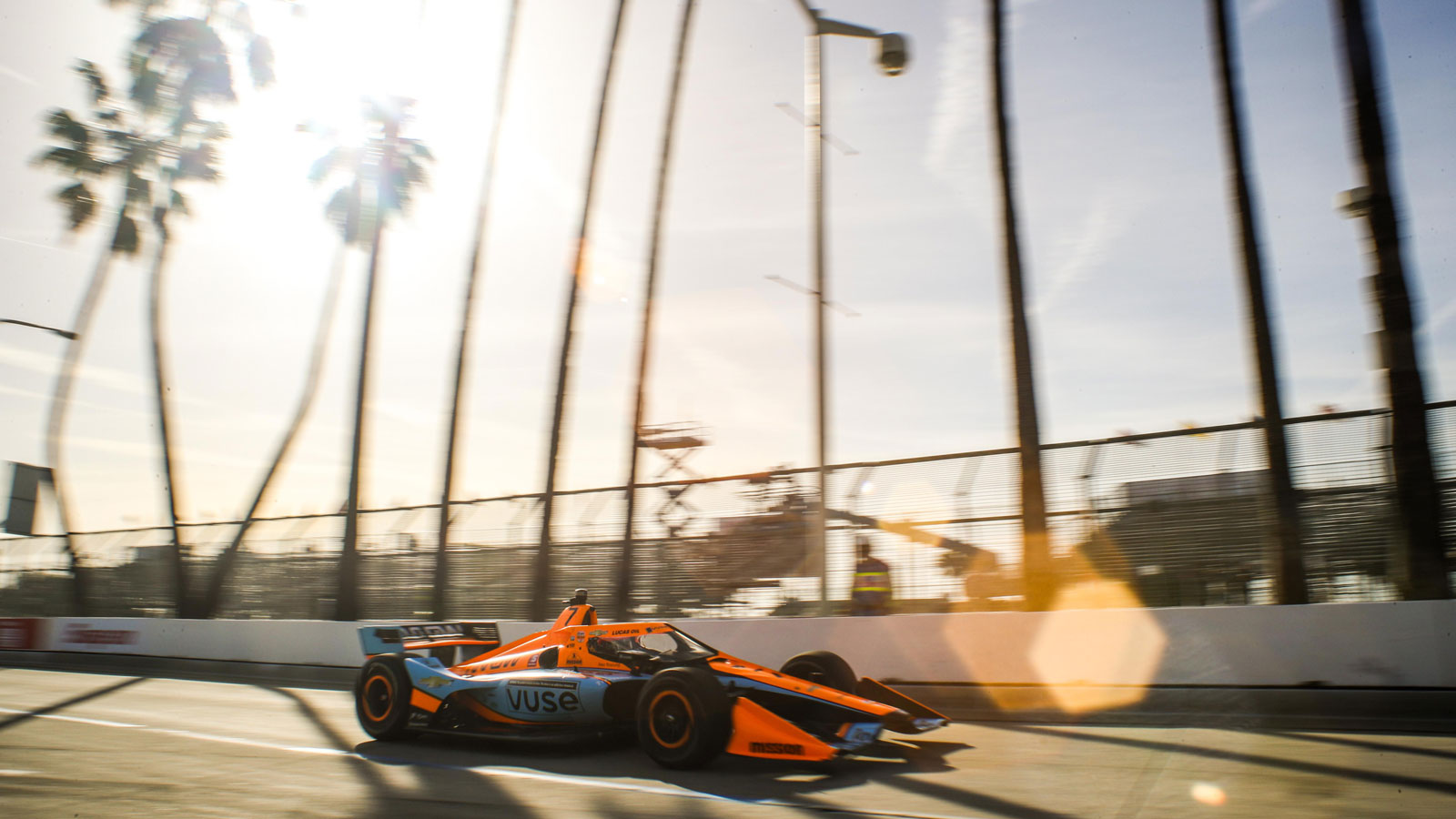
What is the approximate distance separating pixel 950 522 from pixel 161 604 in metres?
19.8

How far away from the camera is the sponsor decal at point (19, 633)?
22406 mm

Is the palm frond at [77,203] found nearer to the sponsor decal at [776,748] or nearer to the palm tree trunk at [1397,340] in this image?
the sponsor decal at [776,748]

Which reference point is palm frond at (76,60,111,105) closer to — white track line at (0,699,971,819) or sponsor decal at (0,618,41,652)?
sponsor decal at (0,618,41,652)

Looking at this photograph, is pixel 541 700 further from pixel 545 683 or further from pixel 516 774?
pixel 516 774

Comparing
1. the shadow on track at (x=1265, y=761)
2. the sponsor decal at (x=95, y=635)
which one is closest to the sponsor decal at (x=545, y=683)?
the shadow on track at (x=1265, y=761)

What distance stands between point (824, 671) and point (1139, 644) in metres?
3.96

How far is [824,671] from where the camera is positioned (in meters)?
8.03

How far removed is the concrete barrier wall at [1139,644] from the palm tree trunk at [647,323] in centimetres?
203

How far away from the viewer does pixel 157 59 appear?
25.5 metres

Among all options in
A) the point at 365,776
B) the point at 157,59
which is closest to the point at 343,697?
the point at 365,776

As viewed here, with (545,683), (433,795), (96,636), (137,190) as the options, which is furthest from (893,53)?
(137,190)

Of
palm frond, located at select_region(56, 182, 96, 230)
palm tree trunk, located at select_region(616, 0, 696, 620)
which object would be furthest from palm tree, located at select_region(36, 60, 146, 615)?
palm tree trunk, located at select_region(616, 0, 696, 620)

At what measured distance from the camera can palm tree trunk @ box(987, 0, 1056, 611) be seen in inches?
447

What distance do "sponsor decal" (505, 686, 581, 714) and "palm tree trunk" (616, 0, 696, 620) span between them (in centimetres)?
745
